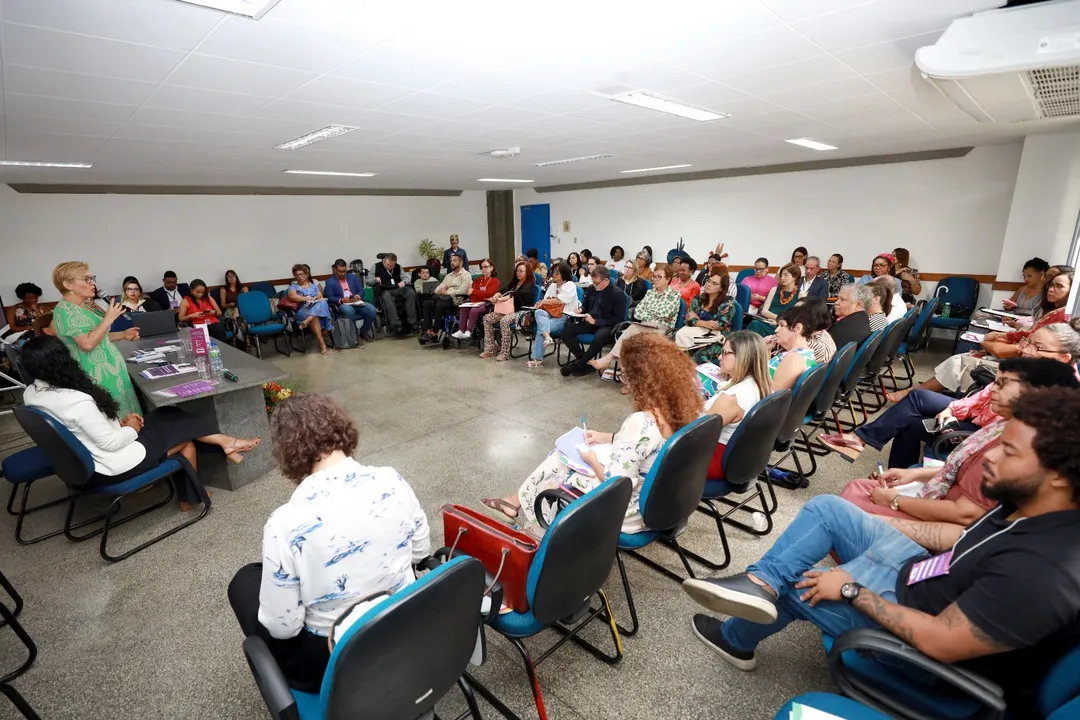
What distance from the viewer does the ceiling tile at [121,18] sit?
1837 millimetres

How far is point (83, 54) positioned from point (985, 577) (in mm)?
3841

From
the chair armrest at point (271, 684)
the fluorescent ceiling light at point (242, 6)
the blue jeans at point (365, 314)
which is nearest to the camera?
the chair armrest at point (271, 684)

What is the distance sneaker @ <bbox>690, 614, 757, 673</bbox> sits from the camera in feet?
6.09

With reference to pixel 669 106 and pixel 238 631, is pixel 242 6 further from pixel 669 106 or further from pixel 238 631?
pixel 669 106

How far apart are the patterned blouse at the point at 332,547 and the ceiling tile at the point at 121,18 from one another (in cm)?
195

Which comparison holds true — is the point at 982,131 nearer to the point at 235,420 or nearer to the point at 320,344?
the point at 235,420

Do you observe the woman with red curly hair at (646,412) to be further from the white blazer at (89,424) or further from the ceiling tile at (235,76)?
the ceiling tile at (235,76)

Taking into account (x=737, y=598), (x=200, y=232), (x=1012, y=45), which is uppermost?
(x=1012, y=45)

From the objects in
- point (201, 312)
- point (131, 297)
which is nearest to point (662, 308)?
point (201, 312)

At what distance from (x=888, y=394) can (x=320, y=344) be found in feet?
22.6

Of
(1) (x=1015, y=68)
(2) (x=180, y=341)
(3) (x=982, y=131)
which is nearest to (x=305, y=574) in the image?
(1) (x=1015, y=68)

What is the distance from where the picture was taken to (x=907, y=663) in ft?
4.05

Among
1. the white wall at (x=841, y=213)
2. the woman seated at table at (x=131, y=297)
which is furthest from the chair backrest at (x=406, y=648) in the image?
the white wall at (x=841, y=213)

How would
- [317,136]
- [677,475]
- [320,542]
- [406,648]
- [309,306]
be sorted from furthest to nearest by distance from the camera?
[309,306]
[317,136]
[677,475]
[320,542]
[406,648]
